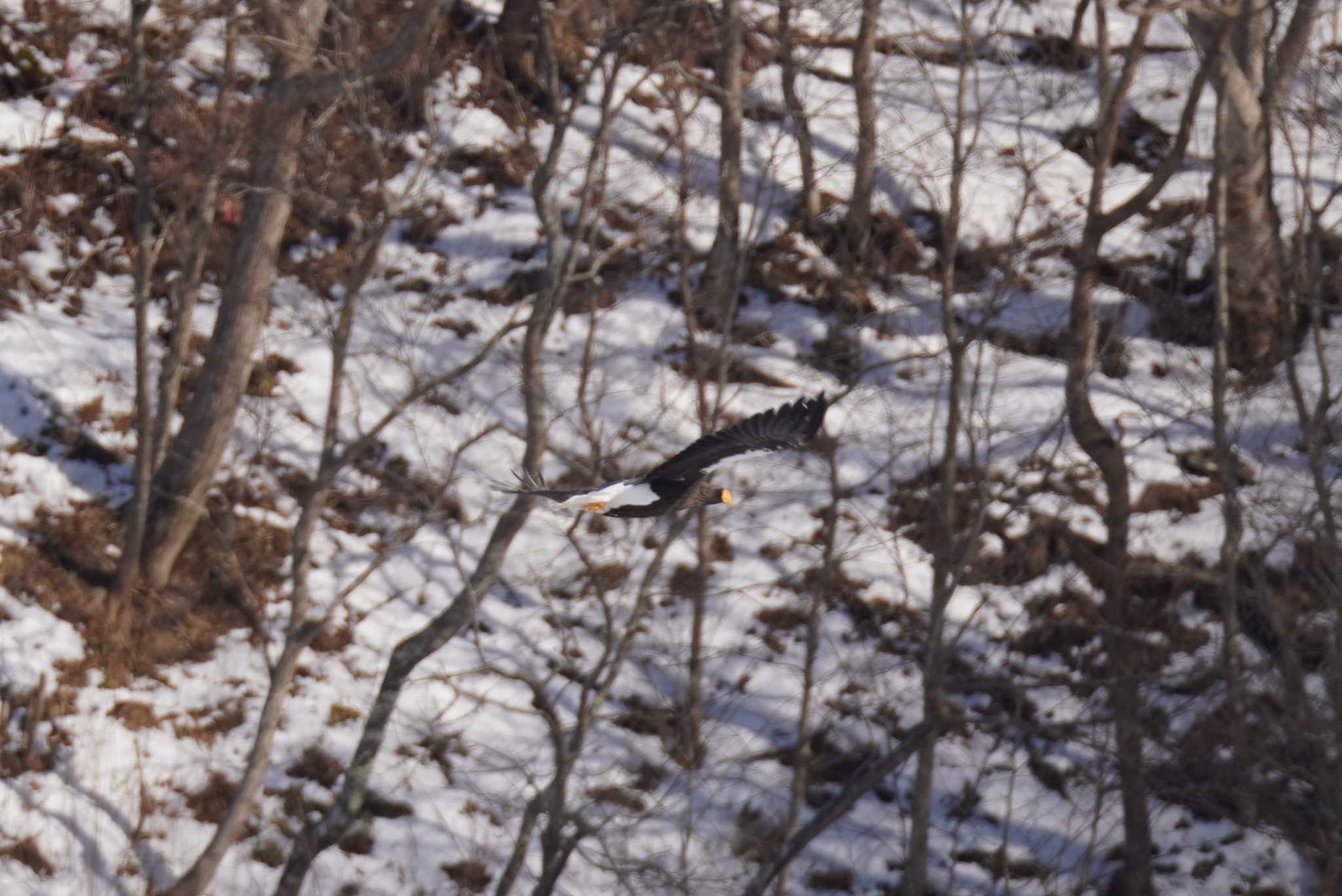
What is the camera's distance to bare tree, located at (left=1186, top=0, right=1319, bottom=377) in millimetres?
9906

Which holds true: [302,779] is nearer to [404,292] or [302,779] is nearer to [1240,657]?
[404,292]

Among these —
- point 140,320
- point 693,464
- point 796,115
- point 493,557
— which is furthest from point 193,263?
point 693,464

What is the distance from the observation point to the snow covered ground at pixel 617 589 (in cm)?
880

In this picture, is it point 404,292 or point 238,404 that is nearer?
point 238,404

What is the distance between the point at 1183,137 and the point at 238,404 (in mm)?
7058

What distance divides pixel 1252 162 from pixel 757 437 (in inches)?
317

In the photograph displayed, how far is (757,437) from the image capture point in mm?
5250

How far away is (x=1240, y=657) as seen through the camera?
28.2 ft

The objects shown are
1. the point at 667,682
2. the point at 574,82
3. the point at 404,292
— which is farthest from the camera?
the point at 574,82

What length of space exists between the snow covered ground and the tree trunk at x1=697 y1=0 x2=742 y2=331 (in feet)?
1.48

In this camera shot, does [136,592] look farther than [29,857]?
Yes

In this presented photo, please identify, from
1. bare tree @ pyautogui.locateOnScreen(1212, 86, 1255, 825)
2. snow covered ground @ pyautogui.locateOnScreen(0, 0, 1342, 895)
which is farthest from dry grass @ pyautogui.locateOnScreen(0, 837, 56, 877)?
bare tree @ pyautogui.locateOnScreen(1212, 86, 1255, 825)

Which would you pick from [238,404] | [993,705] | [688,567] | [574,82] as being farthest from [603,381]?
[574,82]

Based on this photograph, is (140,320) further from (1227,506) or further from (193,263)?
(1227,506)
